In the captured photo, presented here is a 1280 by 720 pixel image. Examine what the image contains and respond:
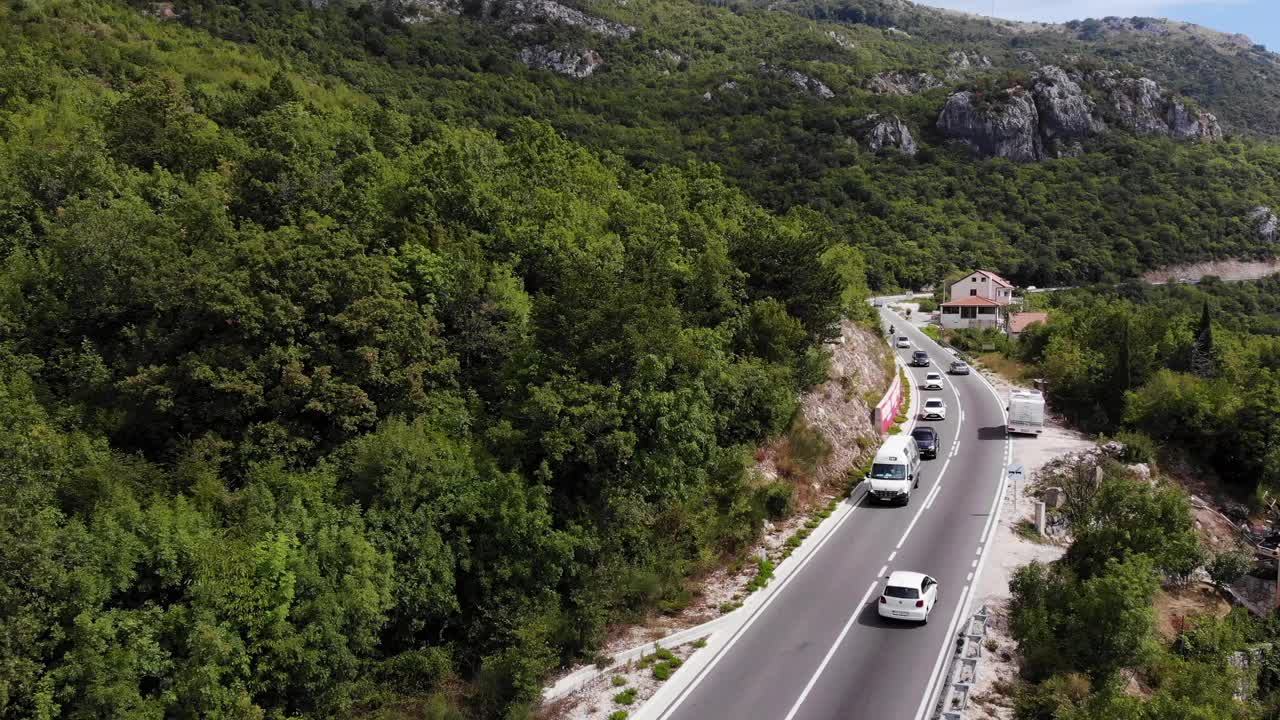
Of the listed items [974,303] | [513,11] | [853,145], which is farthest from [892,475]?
[513,11]

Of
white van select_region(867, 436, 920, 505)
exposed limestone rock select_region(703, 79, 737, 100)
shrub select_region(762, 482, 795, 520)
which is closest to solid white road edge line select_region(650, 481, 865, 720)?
shrub select_region(762, 482, 795, 520)

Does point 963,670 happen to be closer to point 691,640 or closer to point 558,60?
point 691,640

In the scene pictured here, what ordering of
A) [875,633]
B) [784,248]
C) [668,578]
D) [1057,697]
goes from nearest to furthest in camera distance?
[1057,697] → [875,633] → [668,578] → [784,248]

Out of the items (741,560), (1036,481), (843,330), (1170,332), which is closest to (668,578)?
(741,560)

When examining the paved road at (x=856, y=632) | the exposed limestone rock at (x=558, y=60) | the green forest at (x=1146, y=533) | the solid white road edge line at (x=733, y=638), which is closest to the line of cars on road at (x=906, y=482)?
the paved road at (x=856, y=632)

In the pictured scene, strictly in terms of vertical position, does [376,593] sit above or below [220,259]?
below

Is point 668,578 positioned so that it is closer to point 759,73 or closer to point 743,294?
point 743,294
